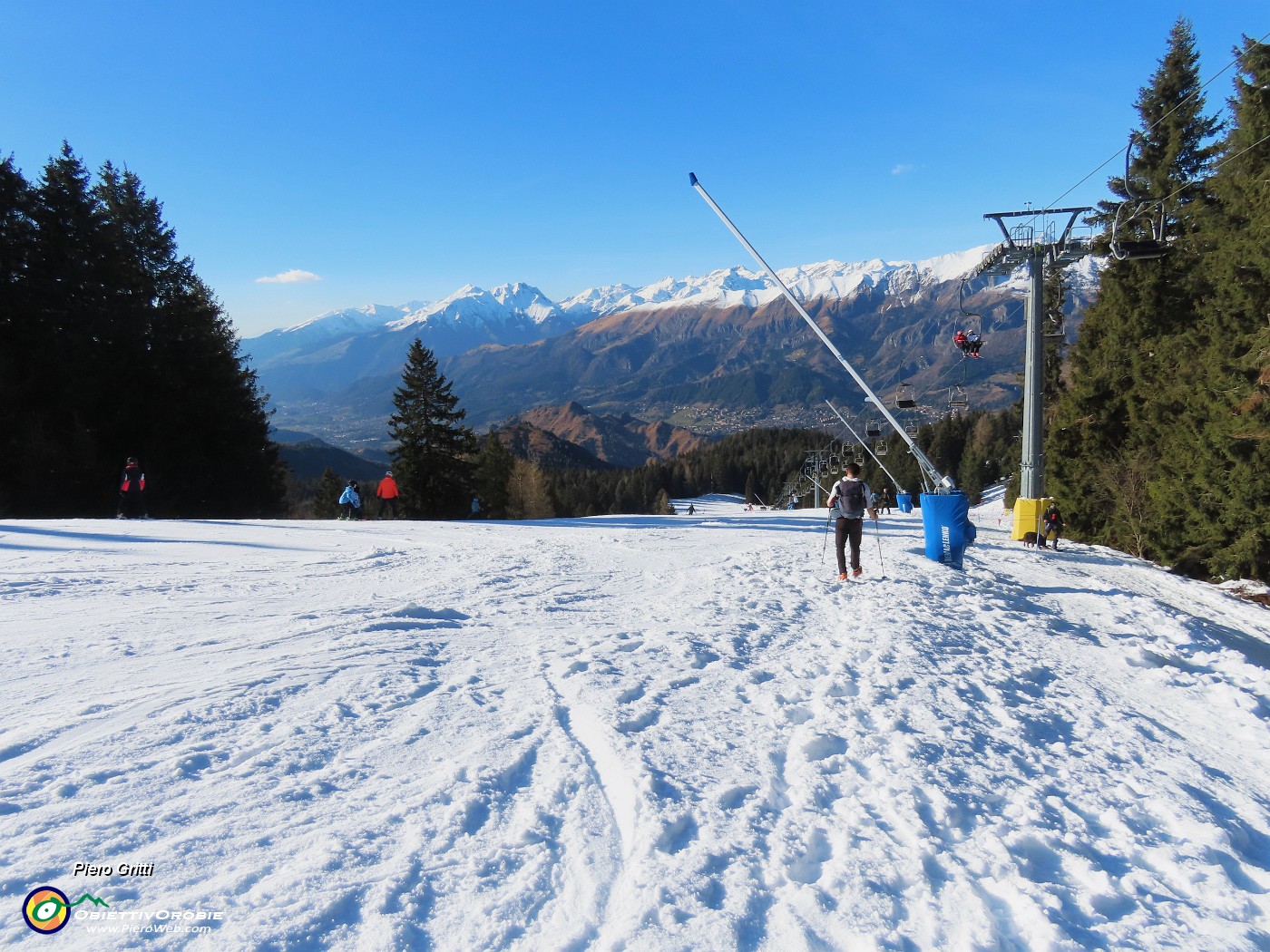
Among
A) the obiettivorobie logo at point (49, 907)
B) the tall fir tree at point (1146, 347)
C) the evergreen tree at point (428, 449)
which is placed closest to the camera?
the obiettivorobie logo at point (49, 907)

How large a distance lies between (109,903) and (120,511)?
856 inches

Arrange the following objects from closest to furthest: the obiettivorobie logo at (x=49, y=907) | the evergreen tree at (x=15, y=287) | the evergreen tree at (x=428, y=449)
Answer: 1. the obiettivorobie logo at (x=49, y=907)
2. the evergreen tree at (x=15, y=287)
3. the evergreen tree at (x=428, y=449)

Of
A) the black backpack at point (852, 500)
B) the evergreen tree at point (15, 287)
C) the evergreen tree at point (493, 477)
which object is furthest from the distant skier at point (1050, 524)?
the evergreen tree at point (493, 477)

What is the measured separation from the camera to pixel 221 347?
38.2 meters

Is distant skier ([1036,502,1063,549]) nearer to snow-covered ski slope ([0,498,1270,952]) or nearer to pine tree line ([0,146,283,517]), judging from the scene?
snow-covered ski slope ([0,498,1270,952])

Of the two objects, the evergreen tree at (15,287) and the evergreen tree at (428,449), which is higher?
the evergreen tree at (15,287)

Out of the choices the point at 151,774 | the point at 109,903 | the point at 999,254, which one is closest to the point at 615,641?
the point at 151,774

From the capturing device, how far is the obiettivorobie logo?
293 centimetres

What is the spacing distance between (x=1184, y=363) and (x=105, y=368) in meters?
44.7

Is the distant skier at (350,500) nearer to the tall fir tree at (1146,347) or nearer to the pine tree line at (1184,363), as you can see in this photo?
the pine tree line at (1184,363)

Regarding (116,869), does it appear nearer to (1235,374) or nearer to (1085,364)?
(1235,374)

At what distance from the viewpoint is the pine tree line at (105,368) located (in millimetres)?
27828

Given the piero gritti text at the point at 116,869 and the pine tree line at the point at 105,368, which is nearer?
the piero gritti text at the point at 116,869

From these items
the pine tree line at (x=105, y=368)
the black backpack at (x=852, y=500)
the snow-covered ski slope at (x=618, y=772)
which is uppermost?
the pine tree line at (x=105, y=368)
